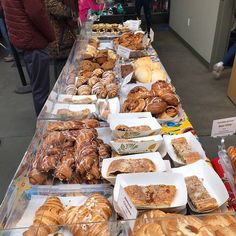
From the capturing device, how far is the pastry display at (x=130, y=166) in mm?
1031

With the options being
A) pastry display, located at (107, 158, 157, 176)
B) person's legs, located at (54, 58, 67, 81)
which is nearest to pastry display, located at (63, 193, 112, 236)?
pastry display, located at (107, 158, 157, 176)

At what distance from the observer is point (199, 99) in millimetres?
3152

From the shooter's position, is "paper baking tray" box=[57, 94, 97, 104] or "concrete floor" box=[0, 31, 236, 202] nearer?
"paper baking tray" box=[57, 94, 97, 104]

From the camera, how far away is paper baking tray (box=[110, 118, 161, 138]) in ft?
4.07

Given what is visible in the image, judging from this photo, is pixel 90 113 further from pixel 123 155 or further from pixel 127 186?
pixel 127 186

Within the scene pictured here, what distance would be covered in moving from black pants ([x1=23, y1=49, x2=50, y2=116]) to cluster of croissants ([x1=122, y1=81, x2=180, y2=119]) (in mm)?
1215

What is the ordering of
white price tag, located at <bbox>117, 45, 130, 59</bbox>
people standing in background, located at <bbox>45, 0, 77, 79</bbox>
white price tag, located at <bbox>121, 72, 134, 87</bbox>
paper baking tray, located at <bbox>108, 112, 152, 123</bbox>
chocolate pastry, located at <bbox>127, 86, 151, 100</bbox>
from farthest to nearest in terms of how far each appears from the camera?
people standing in background, located at <bbox>45, 0, 77, 79</bbox>, white price tag, located at <bbox>117, 45, 130, 59</bbox>, white price tag, located at <bbox>121, 72, 134, 87</bbox>, chocolate pastry, located at <bbox>127, 86, 151, 100</bbox>, paper baking tray, located at <bbox>108, 112, 152, 123</bbox>

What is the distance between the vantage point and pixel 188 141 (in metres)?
1.27

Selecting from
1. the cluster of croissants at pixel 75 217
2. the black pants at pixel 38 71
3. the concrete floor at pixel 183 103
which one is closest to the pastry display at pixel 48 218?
the cluster of croissants at pixel 75 217

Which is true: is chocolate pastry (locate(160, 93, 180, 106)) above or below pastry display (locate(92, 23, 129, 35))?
above

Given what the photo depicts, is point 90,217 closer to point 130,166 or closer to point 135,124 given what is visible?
point 130,166

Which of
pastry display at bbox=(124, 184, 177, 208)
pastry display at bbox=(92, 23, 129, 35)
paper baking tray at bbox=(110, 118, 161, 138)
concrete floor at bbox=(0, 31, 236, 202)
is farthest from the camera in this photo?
pastry display at bbox=(92, 23, 129, 35)

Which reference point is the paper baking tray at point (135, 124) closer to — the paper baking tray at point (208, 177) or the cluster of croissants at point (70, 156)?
the cluster of croissants at point (70, 156)

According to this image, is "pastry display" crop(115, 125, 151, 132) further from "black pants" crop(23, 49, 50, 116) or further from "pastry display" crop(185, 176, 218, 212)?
"black pants" crop(23, 49, 50, 116)
